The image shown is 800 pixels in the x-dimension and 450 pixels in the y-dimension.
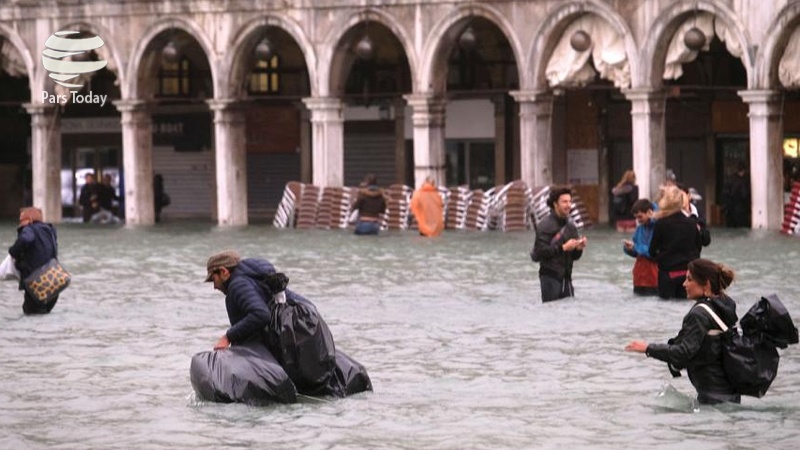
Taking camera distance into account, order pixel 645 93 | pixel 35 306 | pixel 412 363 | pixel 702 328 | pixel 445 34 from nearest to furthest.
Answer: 1. pixel 702 328
2. pixel 412 363
3. pixel 35 306
4. pixel 645 93
5. pixel 445 34

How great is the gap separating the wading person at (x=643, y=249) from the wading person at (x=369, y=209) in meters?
16.1

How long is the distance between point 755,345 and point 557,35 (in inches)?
1045

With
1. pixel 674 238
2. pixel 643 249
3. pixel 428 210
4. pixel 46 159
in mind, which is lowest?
pixel 428 210

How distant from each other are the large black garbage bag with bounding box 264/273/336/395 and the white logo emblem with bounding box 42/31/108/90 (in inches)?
1224

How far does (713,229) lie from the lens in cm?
3775

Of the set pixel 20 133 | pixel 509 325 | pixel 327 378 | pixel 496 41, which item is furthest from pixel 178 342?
pixel 20 133

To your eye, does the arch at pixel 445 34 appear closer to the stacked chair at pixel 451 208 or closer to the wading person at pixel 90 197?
the stacked chair at pixel 451 208

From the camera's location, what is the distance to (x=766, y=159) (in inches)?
1433

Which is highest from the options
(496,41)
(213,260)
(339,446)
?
(496,41)

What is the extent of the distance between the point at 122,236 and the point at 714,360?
26558mm

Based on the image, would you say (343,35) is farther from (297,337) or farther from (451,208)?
(297,337)

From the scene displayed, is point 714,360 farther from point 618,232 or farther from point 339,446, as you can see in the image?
point 618,232

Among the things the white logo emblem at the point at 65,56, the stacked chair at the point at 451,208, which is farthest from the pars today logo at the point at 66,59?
the stacked chair at the point at 451,208


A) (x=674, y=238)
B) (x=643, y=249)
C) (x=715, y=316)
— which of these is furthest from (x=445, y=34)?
(x=715, y=316)
